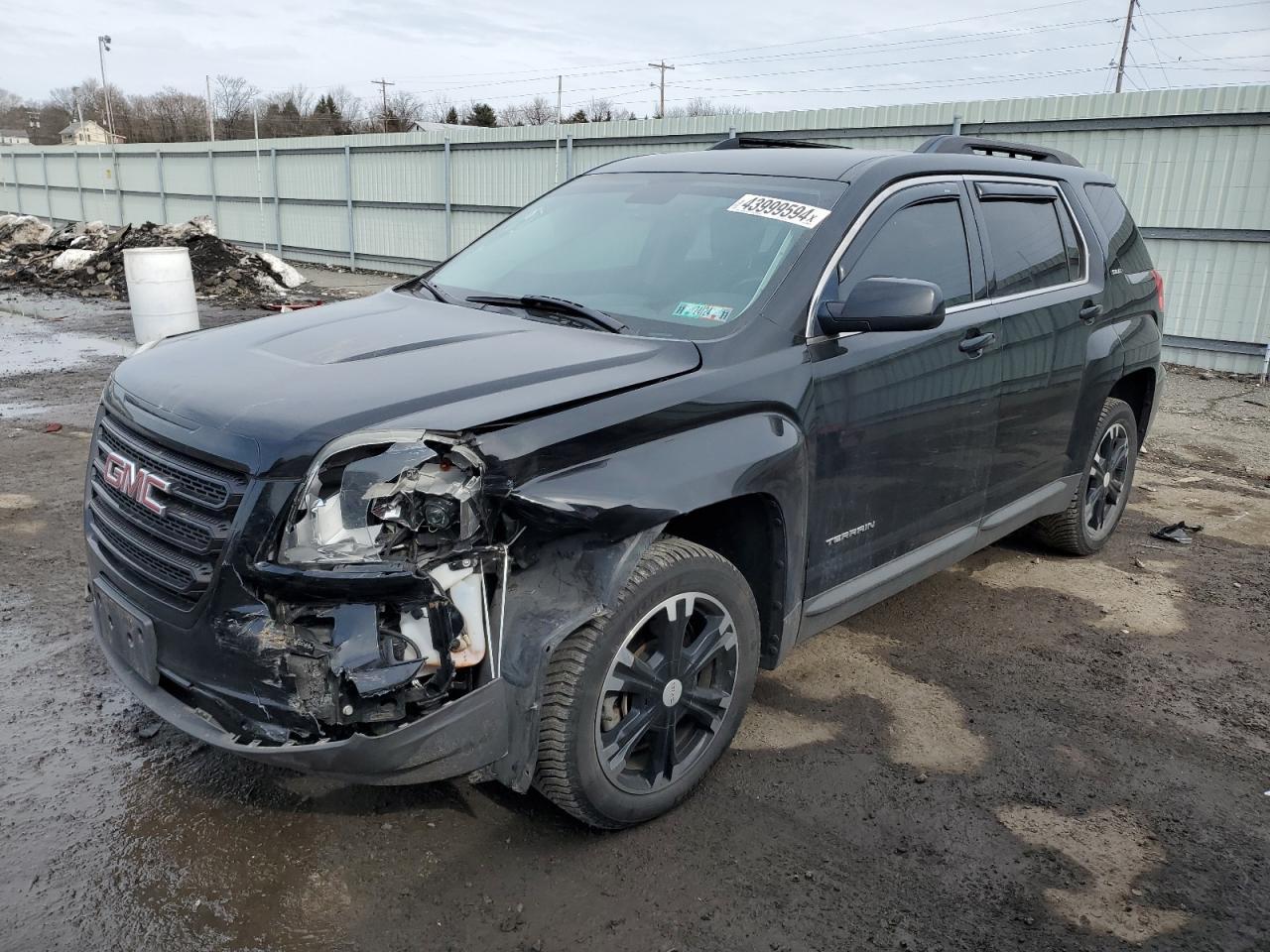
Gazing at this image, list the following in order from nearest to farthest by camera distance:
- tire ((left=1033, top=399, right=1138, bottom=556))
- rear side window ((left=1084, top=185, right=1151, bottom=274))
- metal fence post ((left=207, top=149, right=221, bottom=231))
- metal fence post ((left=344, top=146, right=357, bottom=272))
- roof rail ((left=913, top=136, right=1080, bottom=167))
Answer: roof rail ((left=913, top=136, right=1080, bottom=167)), rear side window ((left=1084, top=185, right=1151, bottom=274)), tire ((left=1033, top=399, right=1138, bottom=556)), metal fence post ((left=344, top=146, right=357, bottom=272)), metal fence post ((left=207, top=149, right=221, bottom=231))

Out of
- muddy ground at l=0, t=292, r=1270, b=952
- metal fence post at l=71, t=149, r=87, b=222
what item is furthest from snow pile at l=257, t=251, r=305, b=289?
metal fence post at l=71, t=149, r=87, b=222

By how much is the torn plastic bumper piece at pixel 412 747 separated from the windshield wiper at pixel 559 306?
4.33ft

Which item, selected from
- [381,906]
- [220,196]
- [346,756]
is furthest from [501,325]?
[220,196]

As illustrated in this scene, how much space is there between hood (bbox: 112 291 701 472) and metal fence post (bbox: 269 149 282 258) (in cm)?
2251

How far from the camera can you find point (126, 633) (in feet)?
→ 9.10

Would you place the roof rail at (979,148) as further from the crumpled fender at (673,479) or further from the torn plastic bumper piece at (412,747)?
the torn plastic bumper piece at (412,747)

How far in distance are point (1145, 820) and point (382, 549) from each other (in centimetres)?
251

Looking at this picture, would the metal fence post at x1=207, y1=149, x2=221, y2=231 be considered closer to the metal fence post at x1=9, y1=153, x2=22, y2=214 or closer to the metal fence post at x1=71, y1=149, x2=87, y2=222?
the metal fence post at x1=71, y1=149, x2=87, y2=222

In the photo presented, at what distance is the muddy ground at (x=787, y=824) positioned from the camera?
2557 millimetres

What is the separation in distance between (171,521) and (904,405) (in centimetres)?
239

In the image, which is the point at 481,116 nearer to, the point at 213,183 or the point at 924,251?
the point at 213,183

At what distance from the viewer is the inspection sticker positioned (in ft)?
10.5

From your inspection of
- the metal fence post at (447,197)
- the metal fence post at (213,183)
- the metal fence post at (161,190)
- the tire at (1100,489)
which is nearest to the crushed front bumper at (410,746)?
the tire at (1100,489)

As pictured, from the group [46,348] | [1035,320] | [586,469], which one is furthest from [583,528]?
[46,348]
